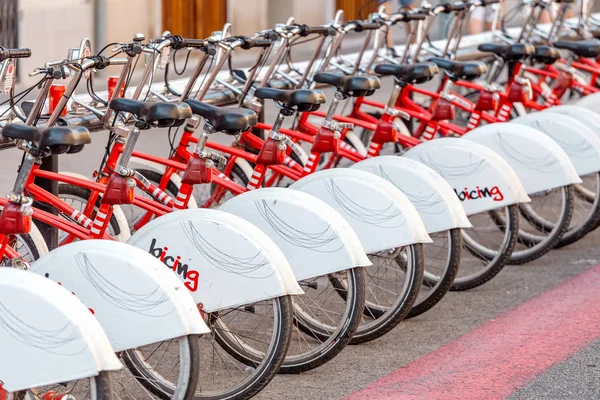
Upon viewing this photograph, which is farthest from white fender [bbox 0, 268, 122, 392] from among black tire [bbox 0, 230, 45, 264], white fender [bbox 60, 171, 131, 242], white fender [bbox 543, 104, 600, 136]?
white fender [bbox 543, 104, 600, 136]

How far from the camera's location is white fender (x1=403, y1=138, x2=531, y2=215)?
616 centimetres

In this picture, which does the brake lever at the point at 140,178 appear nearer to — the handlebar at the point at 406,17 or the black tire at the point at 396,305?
the black tire at the point at 396,305

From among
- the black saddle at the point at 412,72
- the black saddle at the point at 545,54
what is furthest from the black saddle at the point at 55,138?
the black saddle at the point at 545,54

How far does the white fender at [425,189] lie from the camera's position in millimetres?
5621

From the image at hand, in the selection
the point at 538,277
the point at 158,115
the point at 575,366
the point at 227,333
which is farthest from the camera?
the point at 538,277

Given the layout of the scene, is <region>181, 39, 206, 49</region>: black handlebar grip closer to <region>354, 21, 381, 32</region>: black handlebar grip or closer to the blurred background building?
<region>354, 21, 381, 32</region>: black handlebar grip

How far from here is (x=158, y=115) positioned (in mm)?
4449

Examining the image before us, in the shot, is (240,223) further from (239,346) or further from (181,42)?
(181,42)

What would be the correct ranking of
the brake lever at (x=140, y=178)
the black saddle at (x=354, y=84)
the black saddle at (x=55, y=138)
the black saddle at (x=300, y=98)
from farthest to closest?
the black saddle at (x=354, y=84), the black saddle at (x=300, y=98), the brake lever at (x=140, y=178), the black saddle at (x=55, y=138)

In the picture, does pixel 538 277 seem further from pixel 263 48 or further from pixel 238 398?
pixel 238 398

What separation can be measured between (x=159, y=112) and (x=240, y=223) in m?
0.51

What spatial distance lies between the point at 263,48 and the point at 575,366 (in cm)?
221

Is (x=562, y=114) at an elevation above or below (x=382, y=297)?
above

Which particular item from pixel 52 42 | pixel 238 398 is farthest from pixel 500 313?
pixel 52 42
